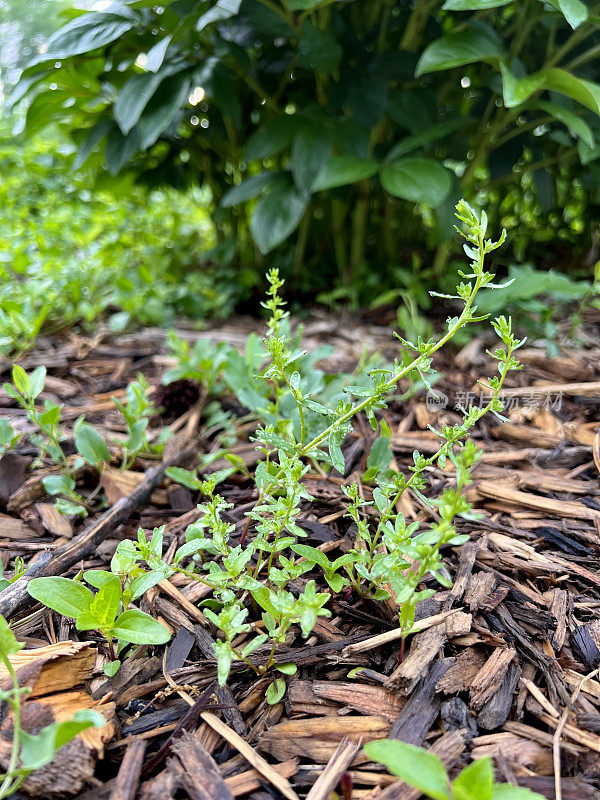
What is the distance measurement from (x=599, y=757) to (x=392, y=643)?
268mm

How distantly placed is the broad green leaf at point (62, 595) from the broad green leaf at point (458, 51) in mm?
1108

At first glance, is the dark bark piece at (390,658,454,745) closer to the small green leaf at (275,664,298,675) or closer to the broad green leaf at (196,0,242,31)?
the small green leaf at (275,664,298,675)

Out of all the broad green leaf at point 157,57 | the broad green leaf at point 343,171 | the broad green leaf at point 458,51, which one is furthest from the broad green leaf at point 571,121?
the broad green leaf at point 157,57

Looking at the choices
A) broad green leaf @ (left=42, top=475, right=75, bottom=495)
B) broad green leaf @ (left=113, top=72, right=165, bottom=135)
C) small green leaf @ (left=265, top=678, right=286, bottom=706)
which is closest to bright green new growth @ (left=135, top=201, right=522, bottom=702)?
small green leaf @ (left=265, top=678, right=286, bottom=706)

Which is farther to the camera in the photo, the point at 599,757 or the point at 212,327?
the point at 212,327

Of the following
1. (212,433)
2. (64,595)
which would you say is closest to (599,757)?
(64,595)

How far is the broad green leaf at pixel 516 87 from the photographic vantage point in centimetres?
115

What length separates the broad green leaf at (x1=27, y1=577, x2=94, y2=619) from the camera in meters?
0.75

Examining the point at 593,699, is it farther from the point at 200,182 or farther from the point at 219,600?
the point at 200,182

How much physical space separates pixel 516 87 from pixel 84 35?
98cm

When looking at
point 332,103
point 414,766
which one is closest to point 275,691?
point 414,766

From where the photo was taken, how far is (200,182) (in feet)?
7.23

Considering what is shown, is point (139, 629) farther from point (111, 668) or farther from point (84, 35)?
point (84, 35)

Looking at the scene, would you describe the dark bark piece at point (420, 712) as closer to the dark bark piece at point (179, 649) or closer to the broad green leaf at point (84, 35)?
the dark bark piece at point (179, 649)
